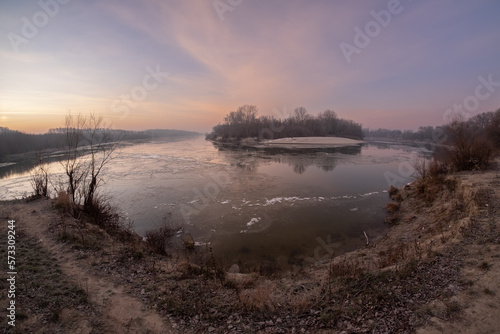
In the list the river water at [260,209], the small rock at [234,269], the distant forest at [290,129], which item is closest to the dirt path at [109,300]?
the small rock at [234,269]

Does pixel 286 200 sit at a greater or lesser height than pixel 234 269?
greater

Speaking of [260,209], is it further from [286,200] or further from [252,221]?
[286,200]

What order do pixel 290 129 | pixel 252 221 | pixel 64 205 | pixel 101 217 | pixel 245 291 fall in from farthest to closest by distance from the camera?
pixel 290 129, pixel 252 221, pixel 101 217, pixel 64 205, pixel 245 291

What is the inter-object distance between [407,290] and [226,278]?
3666 mm

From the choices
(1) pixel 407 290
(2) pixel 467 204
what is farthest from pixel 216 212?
(2) pixel 467 204

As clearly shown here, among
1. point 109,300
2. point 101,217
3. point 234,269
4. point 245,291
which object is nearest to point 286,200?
point 234,269

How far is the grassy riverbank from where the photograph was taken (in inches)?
134

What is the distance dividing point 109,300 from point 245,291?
2.60m

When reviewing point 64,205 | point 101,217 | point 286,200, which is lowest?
point 286,200

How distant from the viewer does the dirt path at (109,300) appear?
351 centimetres

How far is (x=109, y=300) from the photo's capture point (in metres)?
4.05

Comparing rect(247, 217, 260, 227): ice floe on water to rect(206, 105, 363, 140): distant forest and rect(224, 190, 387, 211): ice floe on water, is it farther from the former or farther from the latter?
rect(206, 105, 363, 140): distant forest

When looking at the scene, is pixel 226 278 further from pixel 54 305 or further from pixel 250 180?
pixel 250 180

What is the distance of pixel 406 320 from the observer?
10.9 feet
